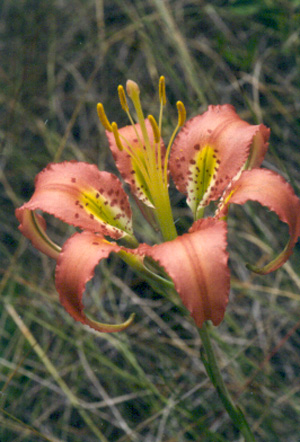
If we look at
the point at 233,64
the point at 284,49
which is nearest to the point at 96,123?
the point at 233,64

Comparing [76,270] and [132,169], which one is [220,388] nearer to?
[76,270]

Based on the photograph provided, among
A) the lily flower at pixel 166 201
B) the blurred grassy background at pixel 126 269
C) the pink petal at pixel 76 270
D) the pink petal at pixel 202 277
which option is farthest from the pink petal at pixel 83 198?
the blurred grassy background at pixel 126 269

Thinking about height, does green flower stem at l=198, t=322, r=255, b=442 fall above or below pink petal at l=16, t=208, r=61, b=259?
below

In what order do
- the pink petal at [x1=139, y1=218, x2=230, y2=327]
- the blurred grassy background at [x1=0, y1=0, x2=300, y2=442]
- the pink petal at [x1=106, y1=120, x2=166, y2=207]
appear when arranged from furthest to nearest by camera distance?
the blurred grassy background at [x1=0, y1=0, x2=300, y2=442] < the pink petal at [x1=106, y1=120, x2=166, y2=207] < the pink petal at [x1=139, y1=218, x2=230, y2=327]

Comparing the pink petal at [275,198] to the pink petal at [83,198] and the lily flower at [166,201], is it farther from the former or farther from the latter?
the pink petal at [83,198]

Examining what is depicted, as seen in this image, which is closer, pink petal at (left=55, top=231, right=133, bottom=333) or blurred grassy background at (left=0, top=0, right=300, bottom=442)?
pink petal at (left=55, top=231, right=133, bottom=333)

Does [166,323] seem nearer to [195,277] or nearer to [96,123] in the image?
[96,123]

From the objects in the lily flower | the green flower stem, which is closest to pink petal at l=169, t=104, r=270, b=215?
the lily flower

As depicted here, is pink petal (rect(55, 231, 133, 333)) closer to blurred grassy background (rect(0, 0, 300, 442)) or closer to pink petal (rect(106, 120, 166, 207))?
pink petal (rect(106, 120, 166, 207))
